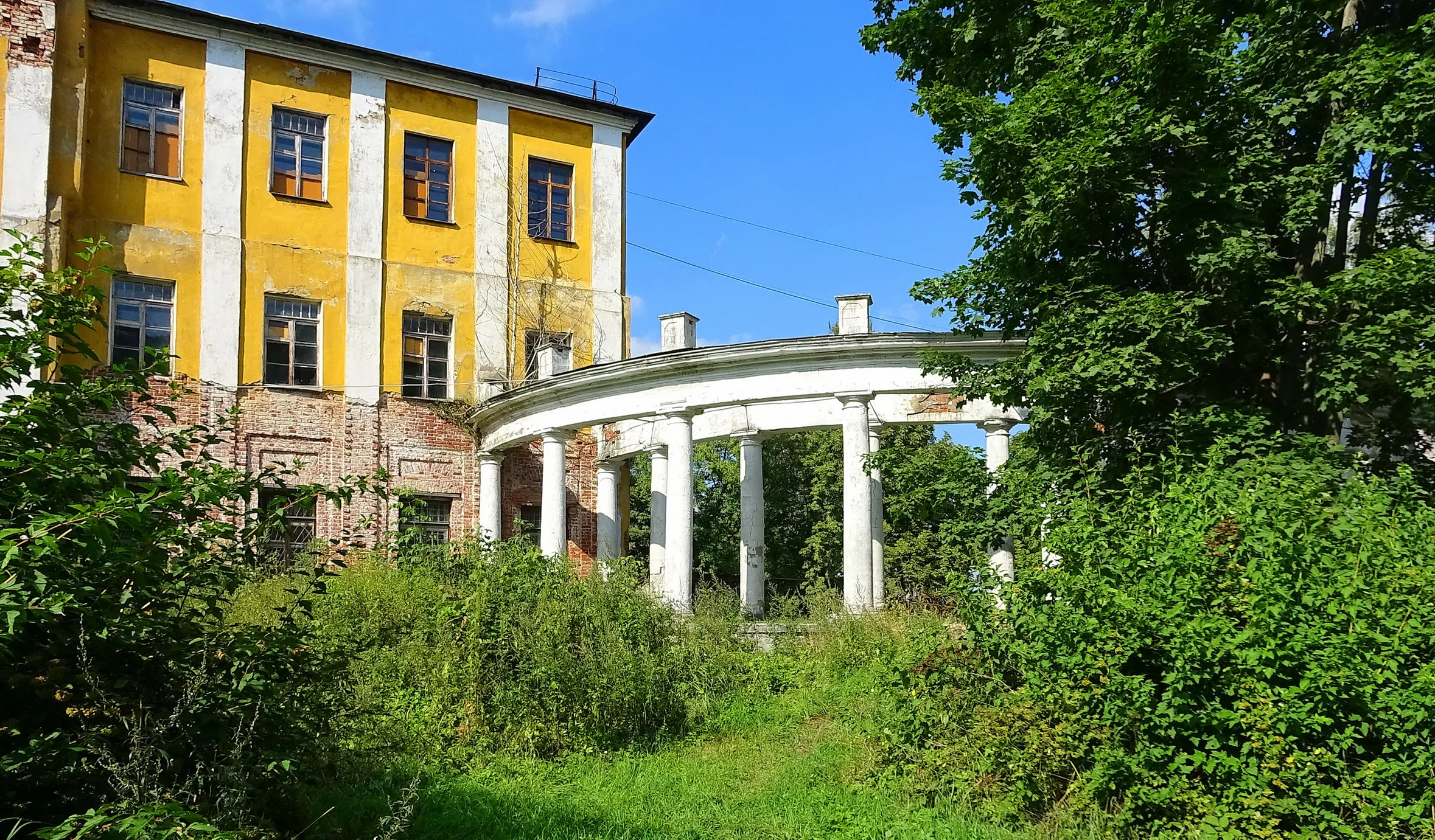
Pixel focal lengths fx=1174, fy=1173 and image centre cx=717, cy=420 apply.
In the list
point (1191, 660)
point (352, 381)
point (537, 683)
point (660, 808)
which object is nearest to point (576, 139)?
point (352, 381)

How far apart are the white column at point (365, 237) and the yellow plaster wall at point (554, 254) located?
2.82 meters

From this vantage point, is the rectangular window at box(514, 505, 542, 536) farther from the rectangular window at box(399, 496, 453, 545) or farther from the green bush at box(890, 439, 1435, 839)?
the green bush at box(890, 439, 1435, 839)

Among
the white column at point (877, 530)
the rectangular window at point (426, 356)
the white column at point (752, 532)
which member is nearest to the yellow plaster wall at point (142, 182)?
the rectangular window at point (426, 356)

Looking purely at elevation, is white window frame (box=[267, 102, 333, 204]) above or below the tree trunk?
above

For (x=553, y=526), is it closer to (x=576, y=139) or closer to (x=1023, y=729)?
(x=576, y=139)

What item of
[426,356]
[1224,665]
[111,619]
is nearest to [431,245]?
[426,356]

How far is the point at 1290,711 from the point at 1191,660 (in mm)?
686

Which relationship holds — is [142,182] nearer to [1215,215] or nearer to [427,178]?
[427,178]

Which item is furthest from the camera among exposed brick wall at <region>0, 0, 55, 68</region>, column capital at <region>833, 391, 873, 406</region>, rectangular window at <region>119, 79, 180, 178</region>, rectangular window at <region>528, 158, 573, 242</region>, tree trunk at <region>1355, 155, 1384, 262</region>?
rectangular window at <region>528, 158, 573, 242</region>

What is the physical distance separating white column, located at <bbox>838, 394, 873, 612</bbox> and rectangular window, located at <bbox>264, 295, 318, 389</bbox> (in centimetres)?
1128

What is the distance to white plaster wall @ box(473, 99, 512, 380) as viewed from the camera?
24.7 meters

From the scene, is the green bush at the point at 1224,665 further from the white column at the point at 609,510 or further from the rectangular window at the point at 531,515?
the rectangular window at the point at 531,515

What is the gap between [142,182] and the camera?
22.2 m

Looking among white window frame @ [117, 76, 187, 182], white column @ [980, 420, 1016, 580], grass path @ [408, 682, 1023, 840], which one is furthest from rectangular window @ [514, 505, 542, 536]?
grass path @ [408, 682, 1023, 840]
